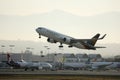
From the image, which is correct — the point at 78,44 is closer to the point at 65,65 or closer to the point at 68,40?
the point at 68,40

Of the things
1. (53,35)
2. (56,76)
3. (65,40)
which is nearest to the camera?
(56,76)

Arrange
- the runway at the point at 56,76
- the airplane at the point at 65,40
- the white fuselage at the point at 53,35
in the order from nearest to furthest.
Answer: the runway at the point at 56,76 → the white fuselage at the point at 53,35 → the airplane at the point at 65,40

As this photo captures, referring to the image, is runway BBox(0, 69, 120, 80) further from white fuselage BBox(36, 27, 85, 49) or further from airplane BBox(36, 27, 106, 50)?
white fuselage BBox(36, 27, 85, 49)

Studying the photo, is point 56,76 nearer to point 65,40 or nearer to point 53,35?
point 53,35

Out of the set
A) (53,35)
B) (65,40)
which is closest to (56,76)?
(53,35)

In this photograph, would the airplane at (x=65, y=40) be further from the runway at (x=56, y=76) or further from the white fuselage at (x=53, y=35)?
the runway at (x=56, y=76)

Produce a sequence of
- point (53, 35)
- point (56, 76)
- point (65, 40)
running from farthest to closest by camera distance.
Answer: point (65, 40)
point (53, 35)
point (56, 76)

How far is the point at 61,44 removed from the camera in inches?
5197

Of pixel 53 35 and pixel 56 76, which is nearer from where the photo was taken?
pixel 56 76

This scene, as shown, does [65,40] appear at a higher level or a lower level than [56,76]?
higher

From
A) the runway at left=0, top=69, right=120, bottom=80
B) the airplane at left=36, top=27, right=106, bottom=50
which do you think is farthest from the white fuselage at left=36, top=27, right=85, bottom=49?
the runway at left=0, top=69, right=120, bottom=80

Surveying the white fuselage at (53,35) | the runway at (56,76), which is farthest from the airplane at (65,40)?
the runway at (56,76)

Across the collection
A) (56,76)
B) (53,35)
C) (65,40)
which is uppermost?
(53,35)

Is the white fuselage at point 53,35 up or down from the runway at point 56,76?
up
